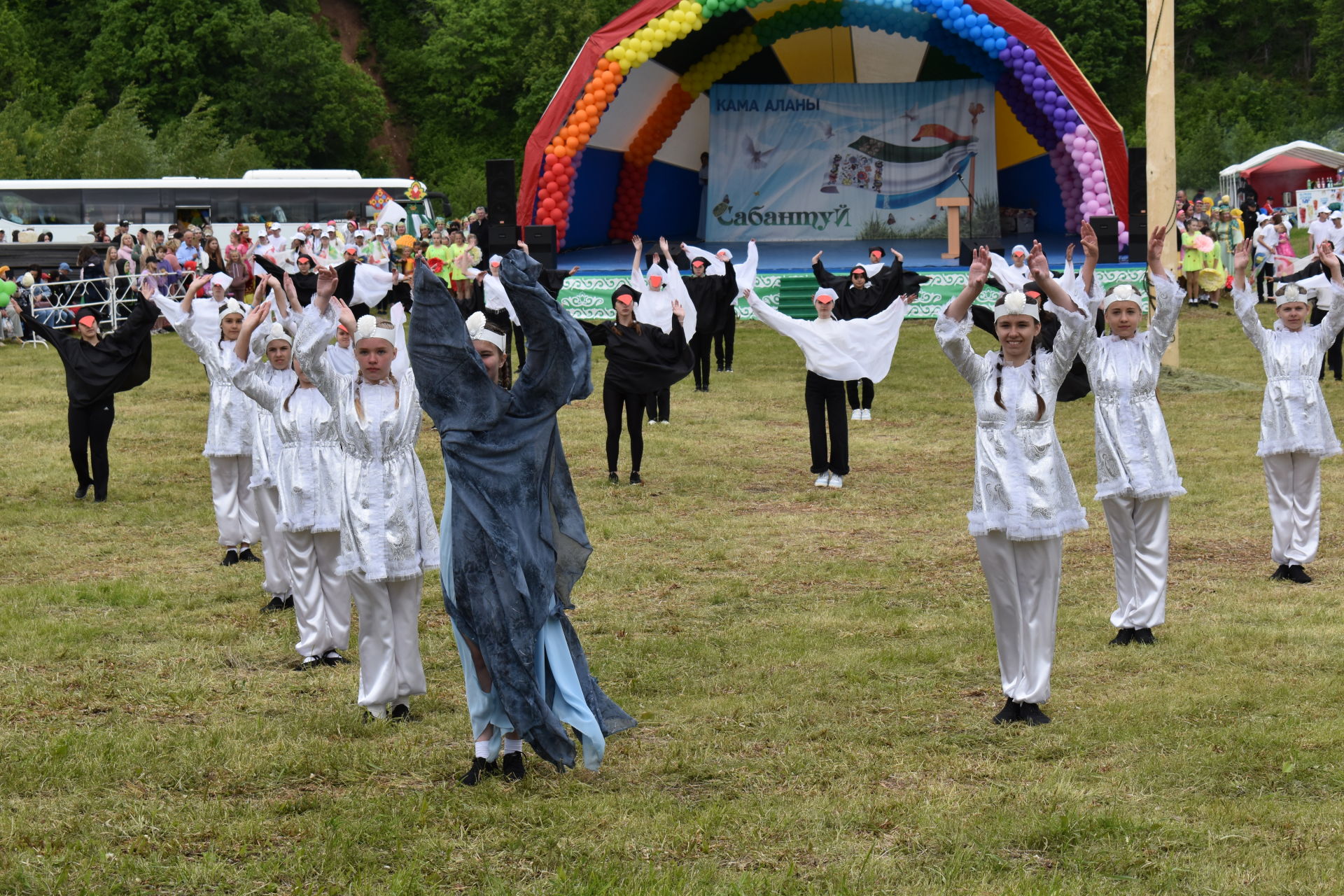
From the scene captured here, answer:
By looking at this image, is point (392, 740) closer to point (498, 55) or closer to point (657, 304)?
point (657, 304)

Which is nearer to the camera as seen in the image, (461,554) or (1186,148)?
(461,554)

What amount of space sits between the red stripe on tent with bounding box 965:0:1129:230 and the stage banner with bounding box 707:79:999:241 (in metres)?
6.08

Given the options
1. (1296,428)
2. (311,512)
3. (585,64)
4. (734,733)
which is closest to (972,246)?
(585,64)

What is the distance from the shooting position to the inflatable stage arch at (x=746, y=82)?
25.5 m

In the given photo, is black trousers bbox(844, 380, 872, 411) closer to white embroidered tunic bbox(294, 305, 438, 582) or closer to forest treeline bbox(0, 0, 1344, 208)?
white embroidered tunic bbox(294, 305, 438, 582)

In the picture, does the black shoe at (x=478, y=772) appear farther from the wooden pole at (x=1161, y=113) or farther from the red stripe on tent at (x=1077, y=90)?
the red stripe on tent at (x=1077, y=90)

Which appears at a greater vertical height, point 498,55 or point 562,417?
point 498,55

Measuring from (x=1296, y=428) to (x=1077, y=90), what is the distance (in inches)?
669

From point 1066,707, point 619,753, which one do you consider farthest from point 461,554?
point 1066,707

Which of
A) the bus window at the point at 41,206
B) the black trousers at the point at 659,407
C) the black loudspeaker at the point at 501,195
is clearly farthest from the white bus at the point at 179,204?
the black trousers at the point at 659,407

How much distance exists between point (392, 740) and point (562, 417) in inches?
456

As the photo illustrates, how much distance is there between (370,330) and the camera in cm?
683

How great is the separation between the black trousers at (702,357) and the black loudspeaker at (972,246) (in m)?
7.06

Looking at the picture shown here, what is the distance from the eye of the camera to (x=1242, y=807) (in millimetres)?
5684
